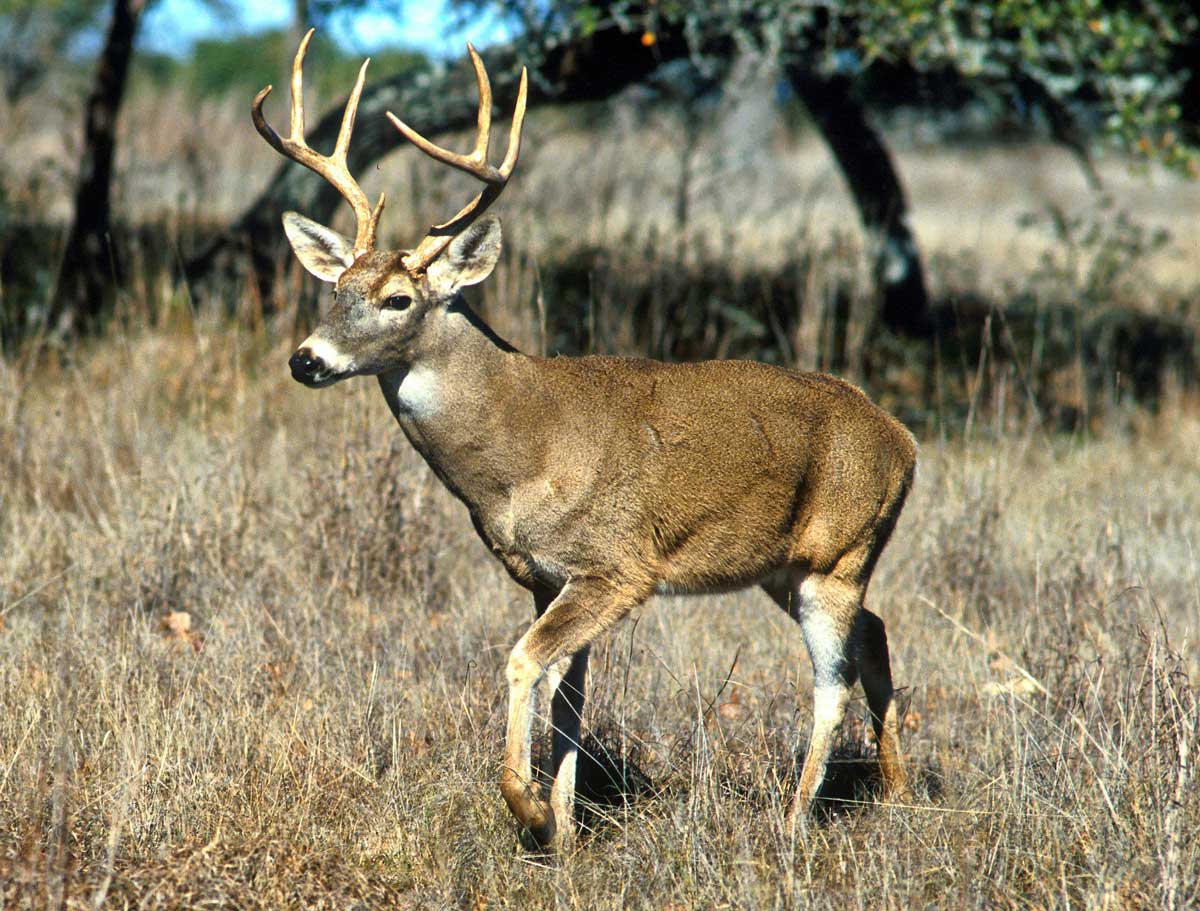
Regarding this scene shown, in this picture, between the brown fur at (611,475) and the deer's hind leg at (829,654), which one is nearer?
the brown fur at (611,475)

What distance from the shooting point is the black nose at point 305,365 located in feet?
13.7

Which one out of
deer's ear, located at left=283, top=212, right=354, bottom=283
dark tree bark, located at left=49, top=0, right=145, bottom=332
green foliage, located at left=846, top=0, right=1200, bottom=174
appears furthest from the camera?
dark tree bark, located at left=49, top=0, right=145, bottom=332

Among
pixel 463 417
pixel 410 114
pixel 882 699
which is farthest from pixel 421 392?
pixel 410 114

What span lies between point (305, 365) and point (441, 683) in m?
1.41

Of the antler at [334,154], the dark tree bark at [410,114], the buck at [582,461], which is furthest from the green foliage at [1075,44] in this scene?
the antler at [334,154]

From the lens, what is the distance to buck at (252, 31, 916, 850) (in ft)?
14.3

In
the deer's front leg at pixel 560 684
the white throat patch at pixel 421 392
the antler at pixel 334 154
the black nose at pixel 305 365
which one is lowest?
the deer's front leg at pixel 560 684

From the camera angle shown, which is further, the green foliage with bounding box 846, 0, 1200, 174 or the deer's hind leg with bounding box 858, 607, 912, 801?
the green foliage with bounding box 846, 0, 1200, 174

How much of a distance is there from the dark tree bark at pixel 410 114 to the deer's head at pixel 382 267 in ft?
15.2

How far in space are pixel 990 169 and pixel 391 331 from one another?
33.7 meters

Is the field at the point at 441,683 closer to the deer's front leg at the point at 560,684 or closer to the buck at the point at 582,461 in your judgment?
the deer's front leg at the point at 560,684

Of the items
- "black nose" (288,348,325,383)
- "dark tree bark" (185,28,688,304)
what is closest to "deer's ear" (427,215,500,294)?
"black nose" (288,348,325,383)

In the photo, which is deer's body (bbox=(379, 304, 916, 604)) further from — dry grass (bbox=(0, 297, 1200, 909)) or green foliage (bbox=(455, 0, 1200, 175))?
green foliage (bbox=(455, 0, 1200, 175))

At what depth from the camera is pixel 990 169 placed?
35781 millimetres
